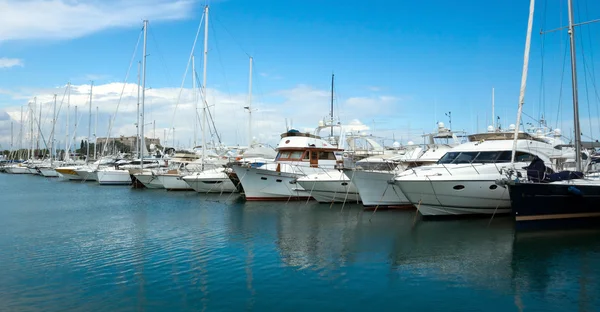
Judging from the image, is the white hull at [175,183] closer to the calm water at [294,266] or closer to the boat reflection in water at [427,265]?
the calm water at [294,266]

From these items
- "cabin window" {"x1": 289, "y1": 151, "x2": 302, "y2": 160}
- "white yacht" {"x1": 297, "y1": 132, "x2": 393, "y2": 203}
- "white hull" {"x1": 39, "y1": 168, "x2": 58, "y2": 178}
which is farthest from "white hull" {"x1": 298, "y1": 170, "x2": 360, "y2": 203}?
"white hull" {"x1": 39, "y1": 168, "x2": 58, "y2": 178}

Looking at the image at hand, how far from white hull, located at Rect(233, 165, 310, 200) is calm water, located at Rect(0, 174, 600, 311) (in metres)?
8.58

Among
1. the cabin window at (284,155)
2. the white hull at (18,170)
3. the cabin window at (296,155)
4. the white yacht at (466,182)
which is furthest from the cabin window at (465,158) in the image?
the white hull at (18,170)

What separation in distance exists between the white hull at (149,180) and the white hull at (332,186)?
66.6 ft

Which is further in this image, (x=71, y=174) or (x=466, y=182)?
(x=71, y=174)

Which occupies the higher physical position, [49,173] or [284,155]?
[284,155]

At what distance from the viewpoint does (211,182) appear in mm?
37219

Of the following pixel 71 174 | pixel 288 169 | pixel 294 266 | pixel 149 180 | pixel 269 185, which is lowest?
pixel 294 266

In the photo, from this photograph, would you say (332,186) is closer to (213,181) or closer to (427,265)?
(213,181)

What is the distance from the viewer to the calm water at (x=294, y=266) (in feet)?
33.3

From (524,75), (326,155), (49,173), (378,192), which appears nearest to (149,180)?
(326,155)

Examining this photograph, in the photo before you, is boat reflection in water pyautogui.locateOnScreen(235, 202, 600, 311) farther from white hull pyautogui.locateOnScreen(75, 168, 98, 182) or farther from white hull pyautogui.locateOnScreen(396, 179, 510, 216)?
white hull pyautogui.locateOnScreen(75, 168, 98, 182)

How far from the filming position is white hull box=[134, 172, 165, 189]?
43.1 m

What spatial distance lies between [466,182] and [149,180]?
106 feet
